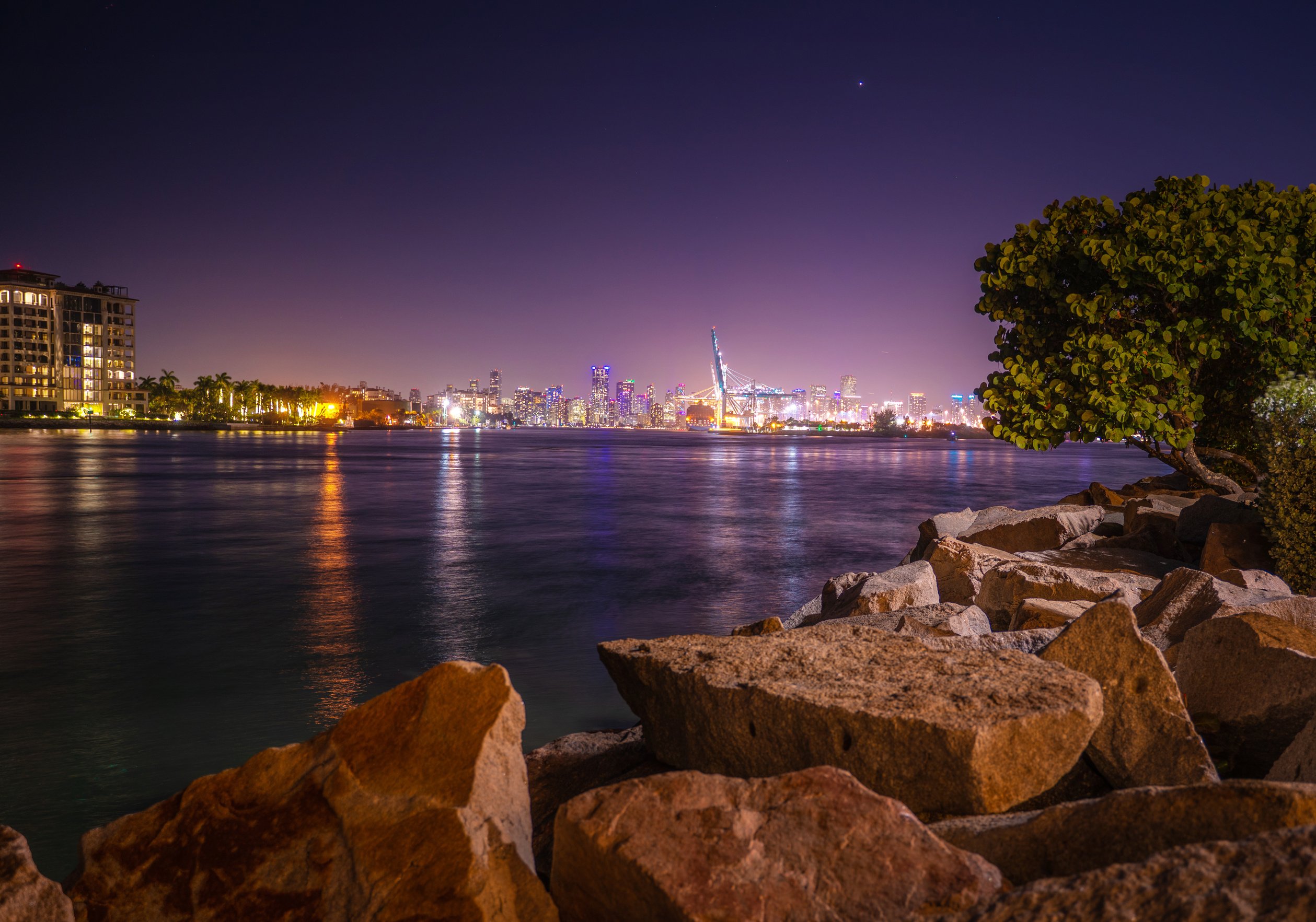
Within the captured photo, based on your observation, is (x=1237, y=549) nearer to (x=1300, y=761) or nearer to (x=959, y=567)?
(x=959, y=567)

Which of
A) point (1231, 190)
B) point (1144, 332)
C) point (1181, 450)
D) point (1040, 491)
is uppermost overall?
point (1231, 190)

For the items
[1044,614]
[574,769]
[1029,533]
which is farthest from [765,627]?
[1029,533]

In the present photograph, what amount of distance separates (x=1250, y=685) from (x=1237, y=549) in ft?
20.6

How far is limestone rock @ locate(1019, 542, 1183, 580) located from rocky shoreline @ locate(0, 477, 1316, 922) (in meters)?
6.23

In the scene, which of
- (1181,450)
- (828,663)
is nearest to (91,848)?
(828,663)

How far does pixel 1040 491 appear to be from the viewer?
4331 cm

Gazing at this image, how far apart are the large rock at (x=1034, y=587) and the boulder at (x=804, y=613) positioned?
6.91 feet

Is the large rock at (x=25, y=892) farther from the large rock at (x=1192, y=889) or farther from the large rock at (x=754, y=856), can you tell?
the large rock at (x=1192, y=889)

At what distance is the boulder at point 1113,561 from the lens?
36.2 ft

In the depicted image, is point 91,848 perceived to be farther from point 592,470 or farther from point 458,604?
point 592,470

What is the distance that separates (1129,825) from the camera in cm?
292

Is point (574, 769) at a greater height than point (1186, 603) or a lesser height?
lesser

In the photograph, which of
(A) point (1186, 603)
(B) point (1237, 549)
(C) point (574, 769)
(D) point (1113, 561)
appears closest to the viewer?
(C) point (574, 769)

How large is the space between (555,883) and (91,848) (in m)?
2.05
